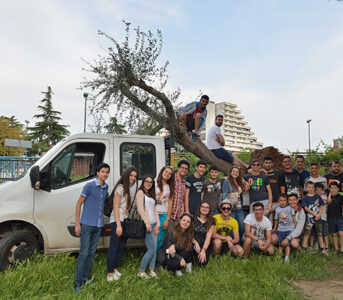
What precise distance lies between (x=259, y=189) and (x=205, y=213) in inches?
56.7

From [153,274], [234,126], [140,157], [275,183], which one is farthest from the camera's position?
[234,126]

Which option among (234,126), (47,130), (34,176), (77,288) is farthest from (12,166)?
(234,126)

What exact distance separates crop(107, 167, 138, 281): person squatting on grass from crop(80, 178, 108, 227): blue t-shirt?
206mm

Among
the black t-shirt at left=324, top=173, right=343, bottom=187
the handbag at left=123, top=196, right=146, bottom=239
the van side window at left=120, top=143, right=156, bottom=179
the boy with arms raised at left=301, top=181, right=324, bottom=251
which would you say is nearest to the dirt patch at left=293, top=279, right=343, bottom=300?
the boy with arms raised at left=301, top=181, right=324, bottom=251

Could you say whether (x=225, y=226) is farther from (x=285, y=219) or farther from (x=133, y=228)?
(x=133, y=228)

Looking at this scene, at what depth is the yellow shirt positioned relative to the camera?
486 centimetres

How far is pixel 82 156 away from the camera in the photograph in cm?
451

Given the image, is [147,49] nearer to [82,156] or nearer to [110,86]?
[110,86]

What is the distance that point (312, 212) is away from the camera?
5355 mm

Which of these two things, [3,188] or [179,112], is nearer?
[3,188]

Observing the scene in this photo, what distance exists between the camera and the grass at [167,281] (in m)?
3.40

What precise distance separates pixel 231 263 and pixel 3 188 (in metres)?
3.79

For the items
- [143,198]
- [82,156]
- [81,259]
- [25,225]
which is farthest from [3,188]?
[143,198]

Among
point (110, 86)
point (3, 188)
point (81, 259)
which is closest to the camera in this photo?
point (81, 259)
